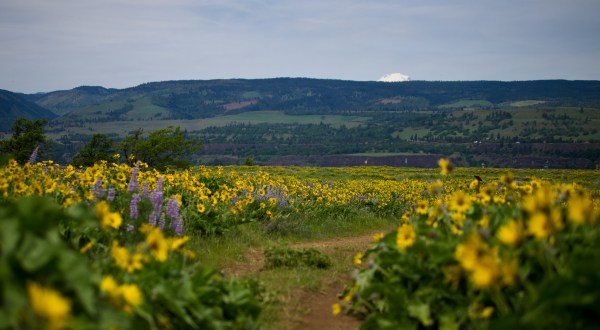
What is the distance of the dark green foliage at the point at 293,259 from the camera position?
7777mm

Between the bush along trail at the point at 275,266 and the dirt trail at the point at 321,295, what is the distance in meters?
0.03

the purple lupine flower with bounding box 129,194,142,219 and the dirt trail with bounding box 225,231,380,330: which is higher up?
the purple lupine flower with bounding box 129,194,142,219

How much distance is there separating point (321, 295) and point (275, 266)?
1.29 metres

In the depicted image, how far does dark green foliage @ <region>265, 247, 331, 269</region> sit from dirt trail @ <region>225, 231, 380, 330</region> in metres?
0.21

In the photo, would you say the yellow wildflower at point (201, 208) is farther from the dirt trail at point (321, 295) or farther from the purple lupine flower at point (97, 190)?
the purple lupine flower at point (97, 190)

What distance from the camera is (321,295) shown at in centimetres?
661

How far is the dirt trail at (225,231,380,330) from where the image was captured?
17.8 ft

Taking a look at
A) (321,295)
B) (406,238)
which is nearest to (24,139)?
(321,295)

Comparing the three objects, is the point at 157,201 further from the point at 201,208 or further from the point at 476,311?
the point at 476,311

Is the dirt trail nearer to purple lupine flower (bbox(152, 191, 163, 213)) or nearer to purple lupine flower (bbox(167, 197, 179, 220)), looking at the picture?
purple lupine flower (bbox(167, 197, 179, 220))

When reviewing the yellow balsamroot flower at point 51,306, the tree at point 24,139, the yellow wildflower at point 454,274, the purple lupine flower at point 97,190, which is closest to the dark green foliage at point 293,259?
the purple lupine flower at point 97,190

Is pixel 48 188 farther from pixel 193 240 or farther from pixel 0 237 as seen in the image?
pixel 0 237

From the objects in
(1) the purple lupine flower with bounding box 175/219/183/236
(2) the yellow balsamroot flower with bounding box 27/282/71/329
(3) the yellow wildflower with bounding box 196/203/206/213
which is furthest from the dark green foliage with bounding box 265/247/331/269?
Result: (2) the yellow balsamroot flower with bounding box 27/282/71/329

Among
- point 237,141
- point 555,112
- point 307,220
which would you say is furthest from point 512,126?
point 307,220
